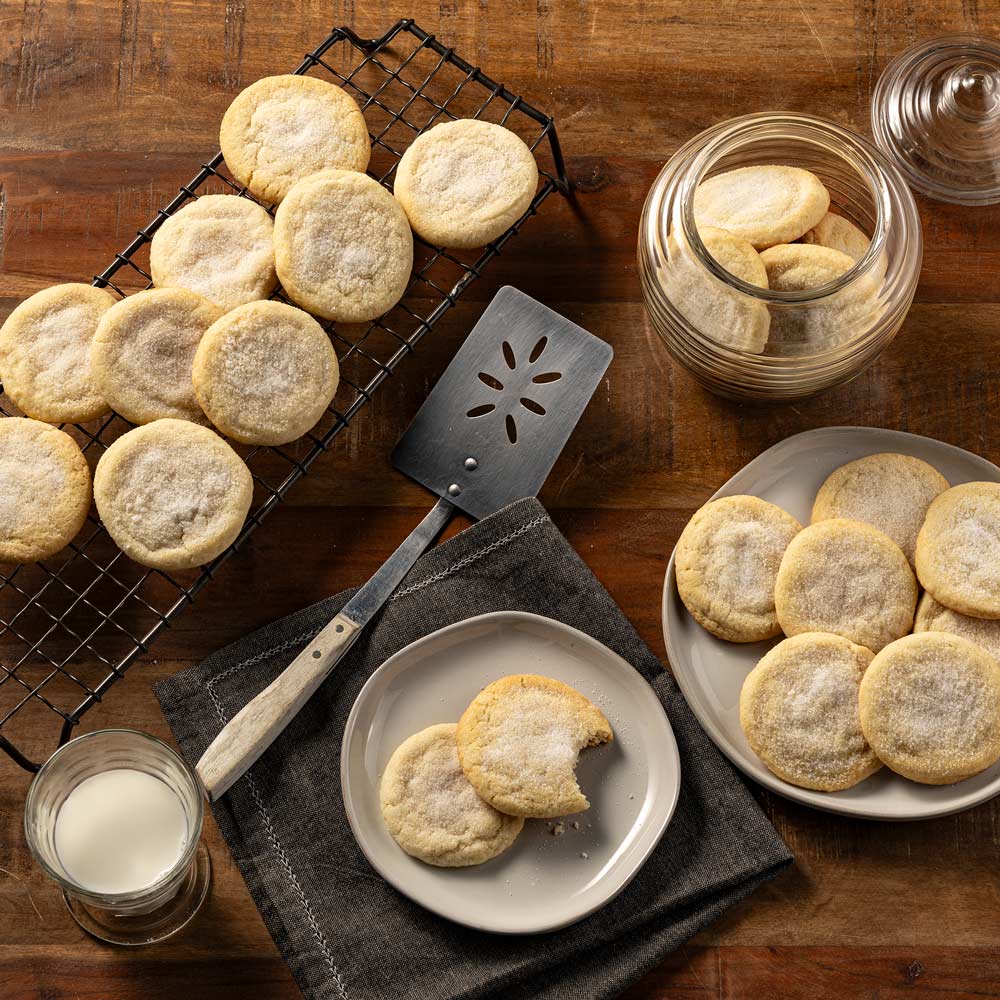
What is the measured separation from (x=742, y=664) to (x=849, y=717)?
153 millimetres

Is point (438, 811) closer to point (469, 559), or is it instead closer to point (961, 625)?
point (469, 559)

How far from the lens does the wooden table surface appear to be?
1455 millimetres

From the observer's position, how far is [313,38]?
1621 millimetres

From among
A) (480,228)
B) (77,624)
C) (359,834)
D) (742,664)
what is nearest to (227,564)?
(77,624)

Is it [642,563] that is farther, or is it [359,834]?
[642,563]

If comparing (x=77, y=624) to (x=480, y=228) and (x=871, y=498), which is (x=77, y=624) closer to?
(x=480, y=228)

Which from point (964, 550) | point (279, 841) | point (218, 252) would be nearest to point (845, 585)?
point (964, 550)

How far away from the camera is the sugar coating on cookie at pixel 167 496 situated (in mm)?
1320

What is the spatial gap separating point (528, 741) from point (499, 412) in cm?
47

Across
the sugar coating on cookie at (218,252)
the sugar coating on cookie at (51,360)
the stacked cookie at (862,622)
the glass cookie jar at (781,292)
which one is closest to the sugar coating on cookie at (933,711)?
the stacked cookie at (862,622)

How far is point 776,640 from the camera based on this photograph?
4.81ft

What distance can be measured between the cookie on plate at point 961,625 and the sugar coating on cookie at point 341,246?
2.73 feet

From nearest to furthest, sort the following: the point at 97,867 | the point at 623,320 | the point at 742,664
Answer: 1. the point at 97,867
2. the point at 742,664
3. the point at 623,320

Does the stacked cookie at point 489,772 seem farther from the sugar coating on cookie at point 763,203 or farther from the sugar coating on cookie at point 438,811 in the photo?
the sugar coating on cookie at point 763,203
